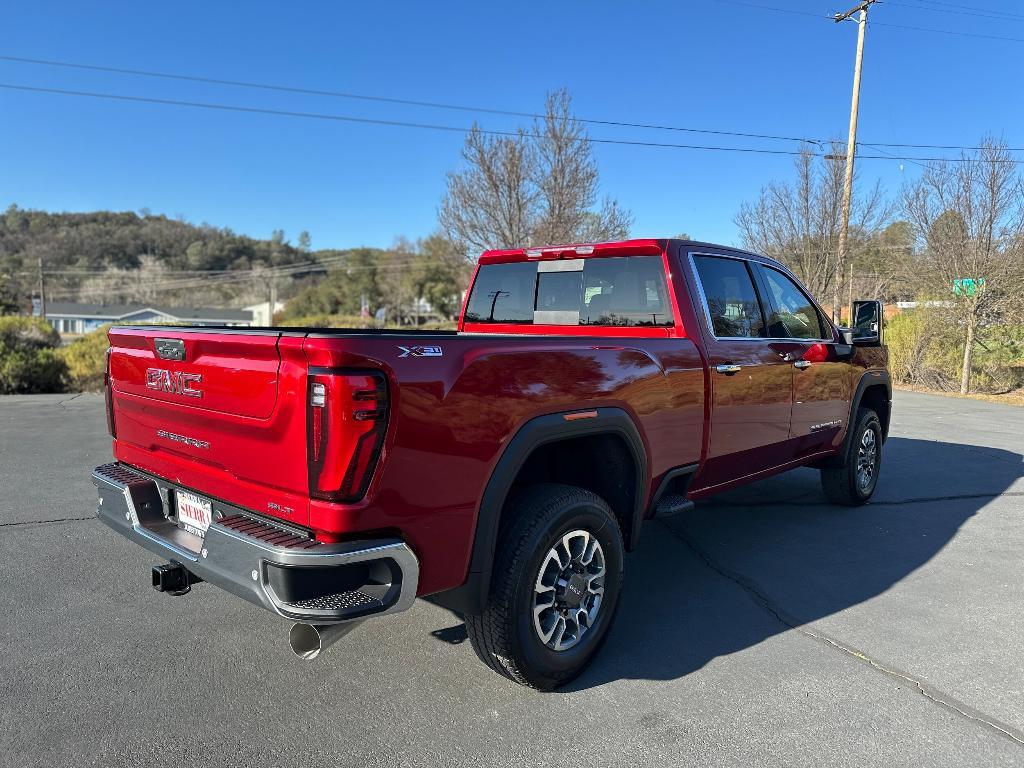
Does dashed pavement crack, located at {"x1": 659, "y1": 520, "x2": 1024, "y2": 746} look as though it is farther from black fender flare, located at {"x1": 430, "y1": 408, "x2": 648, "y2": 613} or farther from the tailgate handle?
the tailgate handle

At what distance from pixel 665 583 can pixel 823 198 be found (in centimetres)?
1650

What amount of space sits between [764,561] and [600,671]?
197 cm

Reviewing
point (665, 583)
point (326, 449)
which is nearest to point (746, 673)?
point (665, 583)

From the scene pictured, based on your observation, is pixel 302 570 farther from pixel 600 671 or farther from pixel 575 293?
pixel 575 293

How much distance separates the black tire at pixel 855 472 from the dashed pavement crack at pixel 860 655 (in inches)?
70.2

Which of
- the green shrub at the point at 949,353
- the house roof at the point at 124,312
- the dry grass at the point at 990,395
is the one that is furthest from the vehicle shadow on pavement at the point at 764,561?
the house roof at the point at 124,312

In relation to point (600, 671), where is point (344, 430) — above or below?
above

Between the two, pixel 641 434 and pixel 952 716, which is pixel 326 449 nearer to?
pixel 641 434

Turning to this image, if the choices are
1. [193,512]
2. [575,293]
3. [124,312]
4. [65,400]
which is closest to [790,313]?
[575,293]

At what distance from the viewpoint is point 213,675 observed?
3.01 metres

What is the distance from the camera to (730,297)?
13.9 ft

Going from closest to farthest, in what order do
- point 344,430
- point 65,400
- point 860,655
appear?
1. point 344,430
2. point 860,655
3. point 65,400

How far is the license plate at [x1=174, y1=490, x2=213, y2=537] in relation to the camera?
273 centimetres

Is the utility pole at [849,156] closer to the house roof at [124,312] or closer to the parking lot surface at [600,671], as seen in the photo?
the parking lot surface at [600,671]
